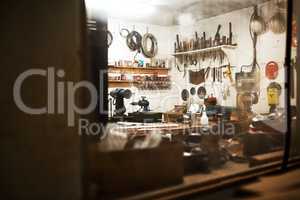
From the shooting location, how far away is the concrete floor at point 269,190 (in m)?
0.52

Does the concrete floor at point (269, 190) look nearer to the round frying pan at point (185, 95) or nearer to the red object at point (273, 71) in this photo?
the red object at point (273, 71)

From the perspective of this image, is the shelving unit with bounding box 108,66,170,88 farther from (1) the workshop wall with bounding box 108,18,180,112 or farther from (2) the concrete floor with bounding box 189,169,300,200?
(2) the concrete floor with bounding box 189,169,300,200

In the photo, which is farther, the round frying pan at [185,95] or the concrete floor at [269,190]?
the round frying pan at [185,95]

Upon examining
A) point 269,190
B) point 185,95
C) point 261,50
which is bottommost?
point 269,190

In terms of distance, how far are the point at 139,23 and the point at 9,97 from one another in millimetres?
450

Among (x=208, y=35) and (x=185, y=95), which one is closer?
(x=208, y=35)

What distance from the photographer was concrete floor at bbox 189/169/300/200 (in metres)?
0.52

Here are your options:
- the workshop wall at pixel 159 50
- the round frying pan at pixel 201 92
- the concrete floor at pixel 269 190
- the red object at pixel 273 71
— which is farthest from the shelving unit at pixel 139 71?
the concrete floor at pixel 269 190

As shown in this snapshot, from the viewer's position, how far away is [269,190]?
1.85ft

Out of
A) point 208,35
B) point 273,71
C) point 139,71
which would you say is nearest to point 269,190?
point 273,71

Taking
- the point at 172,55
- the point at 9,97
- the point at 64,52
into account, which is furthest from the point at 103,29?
the point at 172,55

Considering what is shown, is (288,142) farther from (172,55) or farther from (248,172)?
(172,55)

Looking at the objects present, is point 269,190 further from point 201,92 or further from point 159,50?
point 159,50

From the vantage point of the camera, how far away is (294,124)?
61 centimetres
